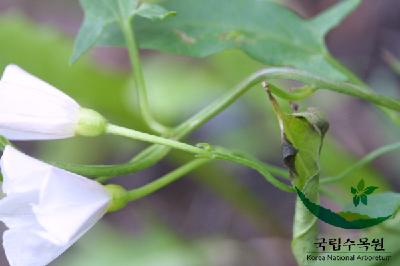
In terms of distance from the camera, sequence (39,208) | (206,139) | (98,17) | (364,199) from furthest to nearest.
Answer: (206,139) < (98,17) < (364,199) < (39,208)

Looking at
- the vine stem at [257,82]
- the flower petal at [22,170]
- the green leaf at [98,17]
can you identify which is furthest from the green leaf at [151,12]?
the flower petal at [22,170]

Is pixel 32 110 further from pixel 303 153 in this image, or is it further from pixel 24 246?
pixel 303 153

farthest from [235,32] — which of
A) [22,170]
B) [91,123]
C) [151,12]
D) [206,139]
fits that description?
[206,139]

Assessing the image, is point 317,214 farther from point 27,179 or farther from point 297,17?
point 297,17

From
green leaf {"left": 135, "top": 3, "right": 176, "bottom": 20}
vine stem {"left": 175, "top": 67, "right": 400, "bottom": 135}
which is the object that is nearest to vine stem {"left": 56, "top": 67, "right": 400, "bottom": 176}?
vine stem {"left": 175, "top": 67, "right": 400, "bottom": 135}

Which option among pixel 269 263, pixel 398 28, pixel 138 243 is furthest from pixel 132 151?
pixel 398 28

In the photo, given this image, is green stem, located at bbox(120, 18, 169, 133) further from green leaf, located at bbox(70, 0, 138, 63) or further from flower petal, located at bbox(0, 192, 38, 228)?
flower petal, located at bbox(0, 192, 38, 228)

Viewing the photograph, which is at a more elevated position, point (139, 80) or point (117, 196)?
point (139, 80)
